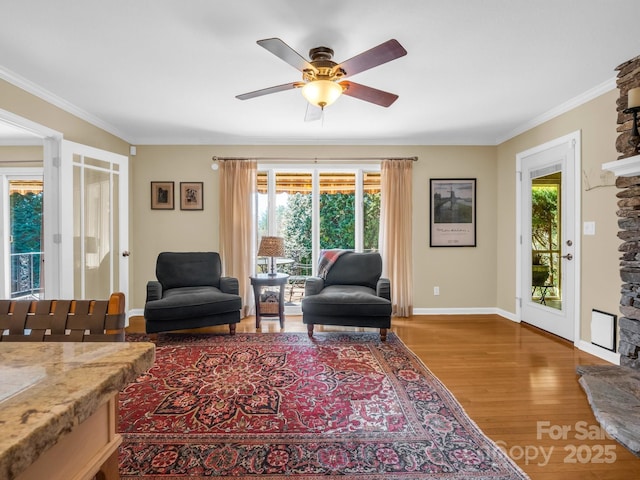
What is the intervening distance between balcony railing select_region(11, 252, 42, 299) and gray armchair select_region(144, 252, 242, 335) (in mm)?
2933

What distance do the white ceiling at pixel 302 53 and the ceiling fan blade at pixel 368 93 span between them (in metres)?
0.28

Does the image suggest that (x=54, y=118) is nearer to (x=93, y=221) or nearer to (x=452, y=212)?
(x=93, y=221)

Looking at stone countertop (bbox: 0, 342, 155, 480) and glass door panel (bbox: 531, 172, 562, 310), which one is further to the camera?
glass door panel (bbox: 531, 172, 562, 310)

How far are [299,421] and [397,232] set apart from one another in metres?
3.25

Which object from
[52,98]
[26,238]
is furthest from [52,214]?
[26,238]

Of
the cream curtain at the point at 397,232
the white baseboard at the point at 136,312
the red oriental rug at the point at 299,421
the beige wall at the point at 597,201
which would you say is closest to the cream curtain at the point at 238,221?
the white baseboard at the point at 136,312

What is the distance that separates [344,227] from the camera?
5.28 metres

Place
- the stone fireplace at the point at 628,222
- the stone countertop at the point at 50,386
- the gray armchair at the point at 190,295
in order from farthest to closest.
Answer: the gray armchair at the point at 190,295 → the stone fireplace at the point at 628,222 → the stone countertop at the point at 50,386

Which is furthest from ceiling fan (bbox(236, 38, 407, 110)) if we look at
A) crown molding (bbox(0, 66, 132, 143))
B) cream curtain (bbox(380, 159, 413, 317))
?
cream curtain (bbox(380, 159, 413, 317))

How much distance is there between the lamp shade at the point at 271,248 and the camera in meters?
4.36

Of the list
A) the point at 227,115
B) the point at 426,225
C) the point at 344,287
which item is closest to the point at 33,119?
the point at 227,115

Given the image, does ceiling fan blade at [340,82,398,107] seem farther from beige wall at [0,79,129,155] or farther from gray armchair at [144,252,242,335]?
beige wall at [0,79,129,155]

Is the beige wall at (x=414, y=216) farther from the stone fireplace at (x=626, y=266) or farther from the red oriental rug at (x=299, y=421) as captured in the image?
the stone fireplace at (x=626, y=266)

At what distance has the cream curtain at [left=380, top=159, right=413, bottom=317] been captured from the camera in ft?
16.5
